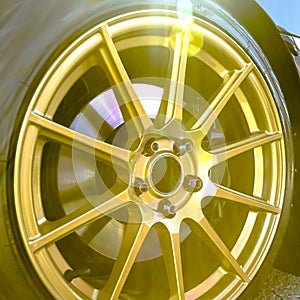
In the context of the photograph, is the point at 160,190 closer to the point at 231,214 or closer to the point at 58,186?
the point at 58,186

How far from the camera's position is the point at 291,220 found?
175 cm

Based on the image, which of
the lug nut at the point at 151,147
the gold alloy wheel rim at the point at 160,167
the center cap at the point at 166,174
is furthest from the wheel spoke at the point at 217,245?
the lug nut at the point at 151,147

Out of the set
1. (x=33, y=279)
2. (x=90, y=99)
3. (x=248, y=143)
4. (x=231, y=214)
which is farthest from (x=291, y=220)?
(x=33, y=279)

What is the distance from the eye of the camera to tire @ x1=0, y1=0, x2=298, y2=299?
1114 millimetres

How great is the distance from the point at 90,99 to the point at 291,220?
2.55ft

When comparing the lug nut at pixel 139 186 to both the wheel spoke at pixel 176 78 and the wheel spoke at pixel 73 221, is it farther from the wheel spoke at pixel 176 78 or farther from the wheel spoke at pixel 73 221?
the wheel spoke at pixel 176 78

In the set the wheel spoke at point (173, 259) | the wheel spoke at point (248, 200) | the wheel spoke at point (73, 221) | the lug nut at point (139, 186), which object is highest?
the lug nut at point (139, 186)

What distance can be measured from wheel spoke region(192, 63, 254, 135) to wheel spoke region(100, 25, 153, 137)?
182 millimetres

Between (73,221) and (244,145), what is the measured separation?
574 mm

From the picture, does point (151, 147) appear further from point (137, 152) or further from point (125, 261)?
point (125, 261)

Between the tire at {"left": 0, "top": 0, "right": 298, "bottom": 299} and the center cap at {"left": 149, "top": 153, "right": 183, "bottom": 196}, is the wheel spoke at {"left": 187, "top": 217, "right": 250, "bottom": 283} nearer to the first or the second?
the tire at {"left": 0, "top": 0, "right": 298, "bottom": 299}

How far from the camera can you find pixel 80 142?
1222 mm

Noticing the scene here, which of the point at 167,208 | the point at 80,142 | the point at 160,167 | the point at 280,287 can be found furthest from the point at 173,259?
the point at 280,287

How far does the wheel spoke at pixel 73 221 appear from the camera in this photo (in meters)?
1.12
